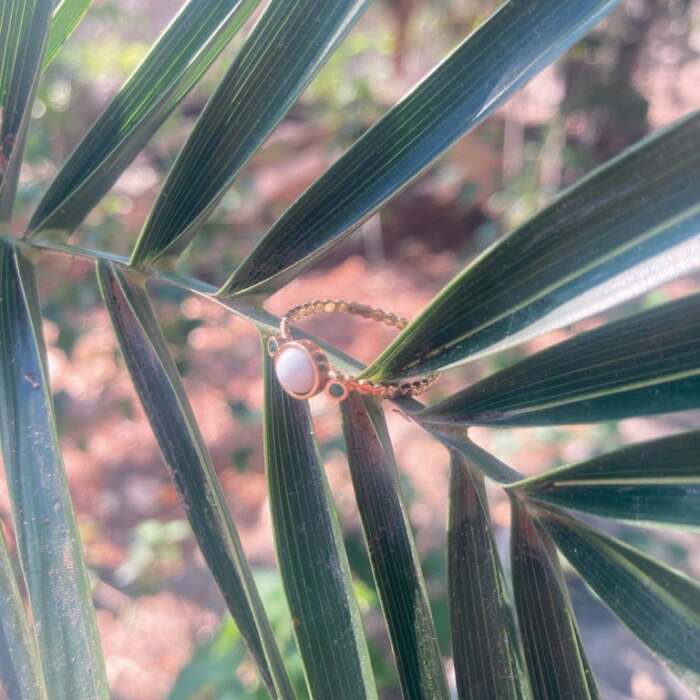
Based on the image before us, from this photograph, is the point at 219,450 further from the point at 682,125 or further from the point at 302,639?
the point at 682,125

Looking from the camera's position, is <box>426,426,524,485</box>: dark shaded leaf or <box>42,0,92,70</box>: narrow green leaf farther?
<box>42,0,92,70</box>: narrow green leaf

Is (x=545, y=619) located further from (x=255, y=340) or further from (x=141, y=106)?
(x=255, y=340)

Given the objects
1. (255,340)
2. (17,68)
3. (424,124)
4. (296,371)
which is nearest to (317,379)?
(296,371)

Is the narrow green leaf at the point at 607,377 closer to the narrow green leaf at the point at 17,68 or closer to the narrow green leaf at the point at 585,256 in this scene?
the narrow green leaf at the point at 585,256

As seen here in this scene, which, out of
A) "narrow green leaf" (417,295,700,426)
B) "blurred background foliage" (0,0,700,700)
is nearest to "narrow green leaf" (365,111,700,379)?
"narrow green leaf" (417,295,700,426)

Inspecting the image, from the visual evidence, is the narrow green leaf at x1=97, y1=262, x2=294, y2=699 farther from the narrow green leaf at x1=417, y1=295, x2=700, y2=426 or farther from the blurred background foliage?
the blurred background foliage
